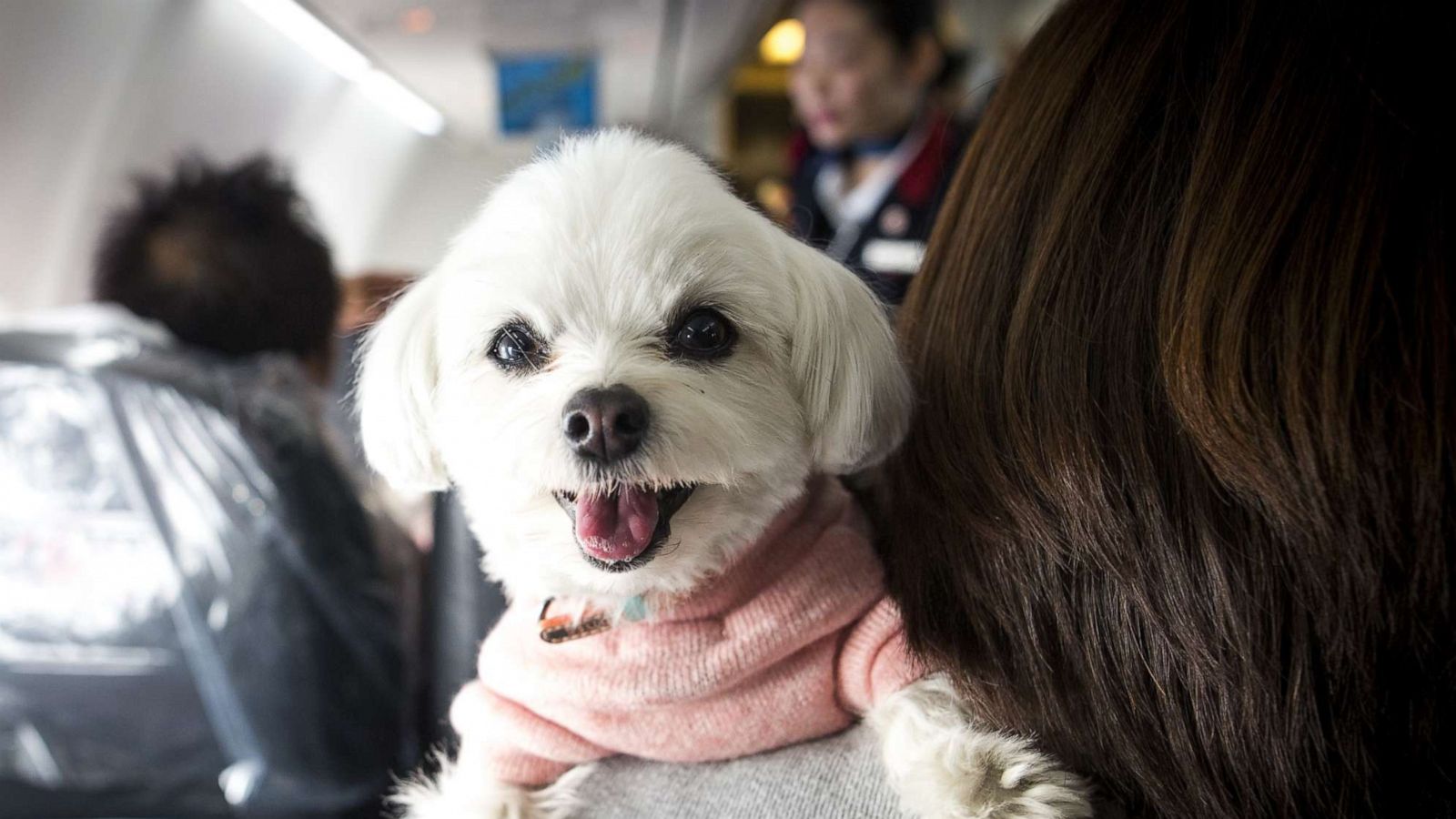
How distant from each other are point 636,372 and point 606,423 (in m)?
0.06

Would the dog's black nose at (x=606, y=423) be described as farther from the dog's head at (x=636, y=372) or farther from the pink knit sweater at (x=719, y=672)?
the pink knit sweater at (x=719, y=672)

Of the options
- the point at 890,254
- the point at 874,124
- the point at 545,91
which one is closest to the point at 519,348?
the point at 890,254

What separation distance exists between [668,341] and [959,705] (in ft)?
1.11

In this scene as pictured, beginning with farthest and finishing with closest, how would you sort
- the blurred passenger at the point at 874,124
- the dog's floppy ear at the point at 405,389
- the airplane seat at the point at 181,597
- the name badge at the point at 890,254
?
the blurred passenger at the point at 874,124 → the name badge at the point at 890,254 → the airplane seat at the point at 181,597 → the dog's floppy ear at the point at 405,389

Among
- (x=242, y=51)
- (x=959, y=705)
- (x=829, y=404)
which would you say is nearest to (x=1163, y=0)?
(x=829, y=404)

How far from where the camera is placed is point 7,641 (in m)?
1.60

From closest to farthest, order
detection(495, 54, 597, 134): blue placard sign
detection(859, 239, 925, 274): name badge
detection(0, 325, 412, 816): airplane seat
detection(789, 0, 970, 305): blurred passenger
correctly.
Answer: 1. detection(0, 325, 412, 816): airplane seat
2. detection(859, 239, 925, 274): name badge
3. detection(789, 0, 970, 305): blurred passenger
4. detection(495, 54, 597, 134): blue placard sign

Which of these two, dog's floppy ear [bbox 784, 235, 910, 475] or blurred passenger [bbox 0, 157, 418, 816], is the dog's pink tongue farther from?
blurred passenger [bbox 0, 157, 418, 816]

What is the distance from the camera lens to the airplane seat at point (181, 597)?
1.53 metres

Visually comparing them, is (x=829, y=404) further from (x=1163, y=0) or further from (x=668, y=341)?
(x=1163, y=0)

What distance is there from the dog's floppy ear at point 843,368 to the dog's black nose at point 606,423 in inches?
6.3

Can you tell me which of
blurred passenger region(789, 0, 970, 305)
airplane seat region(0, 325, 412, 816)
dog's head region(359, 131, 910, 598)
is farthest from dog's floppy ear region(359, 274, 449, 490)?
blurred passenger region(789, 0, 970, 305)

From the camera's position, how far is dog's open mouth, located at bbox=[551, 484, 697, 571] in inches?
25.8

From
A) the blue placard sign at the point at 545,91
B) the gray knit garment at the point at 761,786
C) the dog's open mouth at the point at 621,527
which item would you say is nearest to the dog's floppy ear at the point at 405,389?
the dog's open mouth at the point at 621,527
